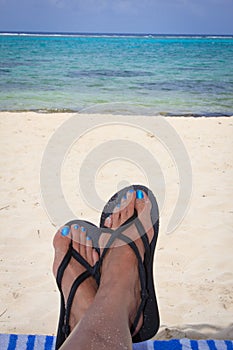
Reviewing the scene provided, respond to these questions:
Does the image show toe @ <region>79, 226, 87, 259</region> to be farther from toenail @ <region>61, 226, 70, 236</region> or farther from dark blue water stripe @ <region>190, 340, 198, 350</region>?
dark blue water stripe @ <region>190, 340, 198, 350</region>

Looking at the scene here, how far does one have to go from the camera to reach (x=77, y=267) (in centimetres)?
170

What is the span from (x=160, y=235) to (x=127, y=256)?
894 mm

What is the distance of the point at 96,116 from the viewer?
19.9 feet

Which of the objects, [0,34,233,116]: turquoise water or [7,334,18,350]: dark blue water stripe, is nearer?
[7,334,18,350]: dark blue water stripe

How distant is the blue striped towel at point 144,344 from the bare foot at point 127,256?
14 centimetres

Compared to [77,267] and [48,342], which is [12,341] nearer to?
[48,342]

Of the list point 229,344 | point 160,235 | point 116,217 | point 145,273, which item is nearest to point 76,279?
point 145,273

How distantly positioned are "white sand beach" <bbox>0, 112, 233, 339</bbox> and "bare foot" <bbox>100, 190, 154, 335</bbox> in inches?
13.6

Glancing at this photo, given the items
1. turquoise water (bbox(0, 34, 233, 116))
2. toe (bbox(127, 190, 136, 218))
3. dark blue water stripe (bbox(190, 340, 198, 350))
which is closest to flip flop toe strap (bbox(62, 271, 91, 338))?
toe (bbox(127, 190, 136, 218))

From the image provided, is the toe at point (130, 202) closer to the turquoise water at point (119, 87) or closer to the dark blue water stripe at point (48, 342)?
the dark blue water stripe at point (48, 342)

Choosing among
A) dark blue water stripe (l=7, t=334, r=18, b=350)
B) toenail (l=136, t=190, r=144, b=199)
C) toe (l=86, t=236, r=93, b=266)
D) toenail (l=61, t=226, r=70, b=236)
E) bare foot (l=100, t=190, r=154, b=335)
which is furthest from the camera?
toenail (l=136, t=190, r=144, b=199)

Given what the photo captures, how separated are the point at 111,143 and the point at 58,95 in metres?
5.12

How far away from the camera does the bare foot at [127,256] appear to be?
1410mm

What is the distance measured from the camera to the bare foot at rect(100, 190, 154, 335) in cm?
141
